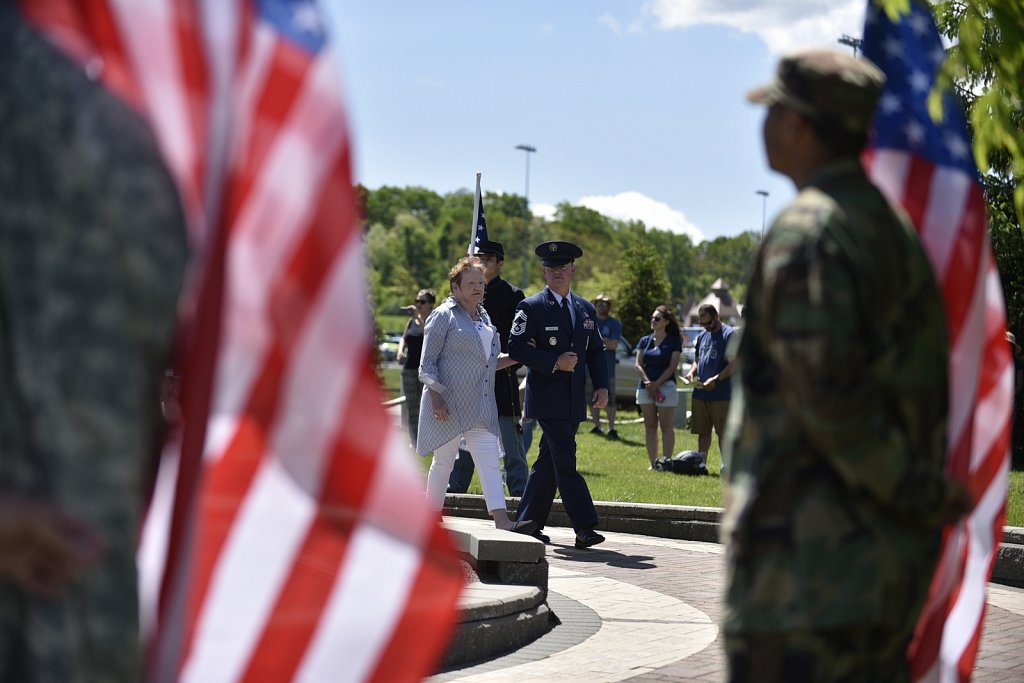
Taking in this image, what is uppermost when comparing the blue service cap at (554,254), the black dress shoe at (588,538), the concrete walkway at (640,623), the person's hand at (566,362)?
the blue service cap at (554,254)

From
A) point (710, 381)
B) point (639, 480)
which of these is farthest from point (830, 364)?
point (710, 381)

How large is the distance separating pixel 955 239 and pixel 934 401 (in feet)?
3.59

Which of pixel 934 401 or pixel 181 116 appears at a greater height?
pixel 181 116

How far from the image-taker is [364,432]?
2.62 metres

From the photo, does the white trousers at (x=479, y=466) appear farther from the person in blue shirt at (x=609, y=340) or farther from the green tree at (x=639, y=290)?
the green tree at (x=639, y=290)

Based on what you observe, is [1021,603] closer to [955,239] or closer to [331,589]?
[955,239]

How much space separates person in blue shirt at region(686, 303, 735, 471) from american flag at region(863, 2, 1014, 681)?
36.8ft

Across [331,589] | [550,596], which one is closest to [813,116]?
[331,589]

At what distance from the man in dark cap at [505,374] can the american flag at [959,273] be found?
800cm

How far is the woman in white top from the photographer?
10.3 m

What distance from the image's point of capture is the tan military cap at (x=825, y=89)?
3088 millimetres

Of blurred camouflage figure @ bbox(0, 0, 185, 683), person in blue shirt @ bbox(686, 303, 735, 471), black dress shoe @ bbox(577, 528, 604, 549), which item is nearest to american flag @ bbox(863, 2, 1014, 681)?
blurred camouflage figure @ bbox(0, 0, 185, 683)

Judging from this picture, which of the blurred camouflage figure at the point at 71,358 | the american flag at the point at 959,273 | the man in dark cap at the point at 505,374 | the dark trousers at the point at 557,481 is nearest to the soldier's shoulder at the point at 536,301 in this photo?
the dark trousers at the point at 557,481

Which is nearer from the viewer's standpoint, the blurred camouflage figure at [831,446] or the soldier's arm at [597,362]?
the blurred camouflage figure at [831,446]
